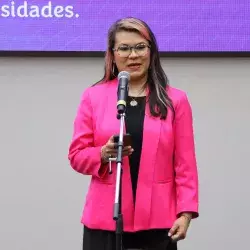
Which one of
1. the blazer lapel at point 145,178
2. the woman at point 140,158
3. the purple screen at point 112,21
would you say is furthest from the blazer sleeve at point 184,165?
the purple screen at point 112,21

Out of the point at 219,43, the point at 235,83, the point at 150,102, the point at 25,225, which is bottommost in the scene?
the point at 25,225

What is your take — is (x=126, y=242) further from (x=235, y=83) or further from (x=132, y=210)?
(x=235, y=83)

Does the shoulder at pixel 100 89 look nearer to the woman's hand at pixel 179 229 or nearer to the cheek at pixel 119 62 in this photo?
the cheek at pixel 119 62

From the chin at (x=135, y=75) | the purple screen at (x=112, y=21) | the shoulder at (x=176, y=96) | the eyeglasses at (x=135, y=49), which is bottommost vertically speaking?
the shoulder at (x=176, y=96)

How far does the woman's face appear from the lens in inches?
75.1

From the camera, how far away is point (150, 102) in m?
1.88

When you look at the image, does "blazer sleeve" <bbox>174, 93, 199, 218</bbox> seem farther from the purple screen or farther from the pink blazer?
the purple screen

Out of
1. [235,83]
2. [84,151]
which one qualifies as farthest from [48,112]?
[84,151]

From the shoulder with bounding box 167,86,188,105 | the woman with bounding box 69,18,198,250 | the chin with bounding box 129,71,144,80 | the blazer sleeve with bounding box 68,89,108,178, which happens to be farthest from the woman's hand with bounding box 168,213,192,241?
the chin with bounding box 129,71,144,80

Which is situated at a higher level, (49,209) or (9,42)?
(9,42)

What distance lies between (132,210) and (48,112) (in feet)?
4.94

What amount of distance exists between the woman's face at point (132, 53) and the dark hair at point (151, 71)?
0.07 feet

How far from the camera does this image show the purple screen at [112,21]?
10.0 feet

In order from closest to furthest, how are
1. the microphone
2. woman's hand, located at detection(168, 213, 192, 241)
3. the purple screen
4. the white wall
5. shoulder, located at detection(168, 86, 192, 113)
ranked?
the microphone < woman's hand, located at detection(168, 213, 192, 241) < shoulder, located at detection(168, 86, 192, 113) < the purple screen < the white wall
